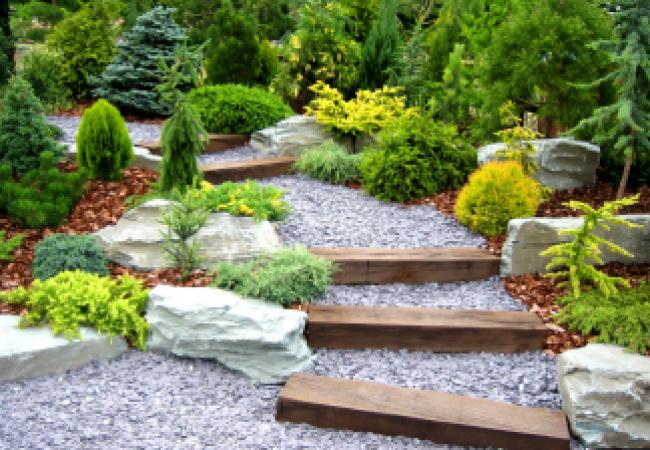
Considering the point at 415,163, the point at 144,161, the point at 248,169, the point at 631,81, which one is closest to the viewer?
the point at 631,81

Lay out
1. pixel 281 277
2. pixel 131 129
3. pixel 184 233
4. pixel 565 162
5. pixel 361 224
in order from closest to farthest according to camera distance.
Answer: pixel 281 277 → pixel 184 233 → pixel 361 224 → pixel 565 162 → pixel 131 129

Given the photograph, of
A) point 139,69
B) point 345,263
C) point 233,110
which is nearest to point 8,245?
point 345,263

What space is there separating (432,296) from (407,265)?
0.34m

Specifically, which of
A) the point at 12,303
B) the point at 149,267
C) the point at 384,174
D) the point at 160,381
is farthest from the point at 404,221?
the point at 12,303

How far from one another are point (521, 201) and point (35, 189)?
4.29 metres

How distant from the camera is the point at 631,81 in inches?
228

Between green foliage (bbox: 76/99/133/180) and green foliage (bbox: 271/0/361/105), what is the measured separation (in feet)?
11.1

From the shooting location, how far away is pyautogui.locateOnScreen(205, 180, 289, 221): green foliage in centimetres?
596

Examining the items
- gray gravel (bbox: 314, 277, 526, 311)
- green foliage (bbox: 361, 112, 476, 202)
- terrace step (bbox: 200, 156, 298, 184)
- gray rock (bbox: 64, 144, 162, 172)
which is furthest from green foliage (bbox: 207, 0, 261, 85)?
gray gravel (bbox: 314, 277, 526, 311)

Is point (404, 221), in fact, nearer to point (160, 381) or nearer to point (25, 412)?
point (160, 381)

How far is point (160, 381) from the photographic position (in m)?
4.53

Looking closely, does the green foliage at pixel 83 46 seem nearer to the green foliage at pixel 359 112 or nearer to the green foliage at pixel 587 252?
the green foliage at pixel 359 112

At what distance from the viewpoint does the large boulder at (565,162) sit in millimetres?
6945

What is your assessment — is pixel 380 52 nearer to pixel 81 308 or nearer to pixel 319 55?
pixel 319 55
